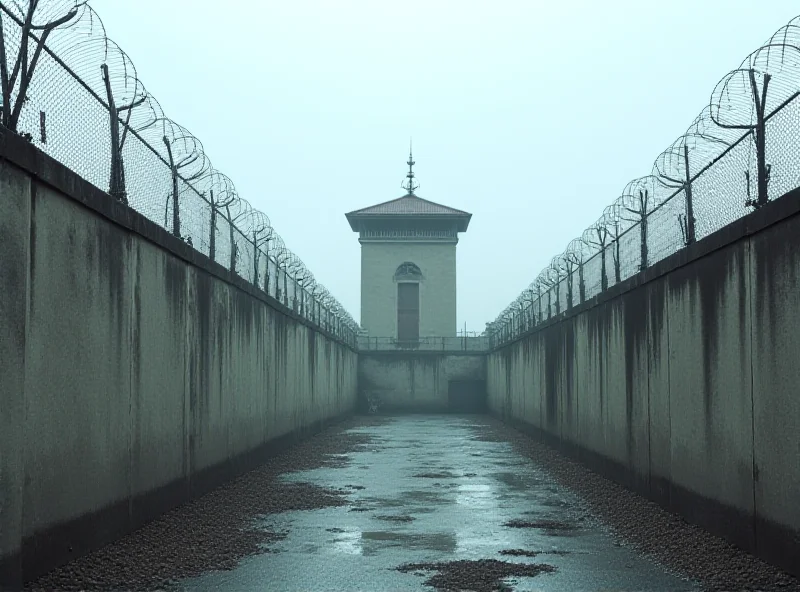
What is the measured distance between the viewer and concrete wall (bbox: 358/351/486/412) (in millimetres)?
36750

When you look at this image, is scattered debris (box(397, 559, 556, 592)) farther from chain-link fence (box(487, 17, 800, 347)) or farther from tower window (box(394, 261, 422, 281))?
tower window (box(394, 261, 422, 281))

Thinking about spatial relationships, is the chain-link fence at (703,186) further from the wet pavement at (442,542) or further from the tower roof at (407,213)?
the tower roof at (407,213)

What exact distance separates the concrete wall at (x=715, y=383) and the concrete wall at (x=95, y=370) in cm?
470

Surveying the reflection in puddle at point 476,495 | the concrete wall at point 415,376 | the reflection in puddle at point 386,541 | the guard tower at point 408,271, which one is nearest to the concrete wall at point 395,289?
the guard tower at point 408,271

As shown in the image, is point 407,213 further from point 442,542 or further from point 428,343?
point 442,542

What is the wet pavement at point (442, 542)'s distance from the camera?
6137 millimetres

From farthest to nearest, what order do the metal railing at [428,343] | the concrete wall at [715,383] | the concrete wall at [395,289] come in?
the concrete wall at [395,289]
the metal railing at [428,343]
the concrete wall at [715,383]

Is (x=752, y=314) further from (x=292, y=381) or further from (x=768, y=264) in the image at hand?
(x=292, y=381)

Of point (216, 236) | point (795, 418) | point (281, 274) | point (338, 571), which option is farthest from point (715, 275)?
point (281, 274)

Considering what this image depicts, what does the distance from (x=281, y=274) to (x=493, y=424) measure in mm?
11256

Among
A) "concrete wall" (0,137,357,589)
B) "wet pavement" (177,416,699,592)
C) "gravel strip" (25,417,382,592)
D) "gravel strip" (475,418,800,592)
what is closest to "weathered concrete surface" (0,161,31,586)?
"concrete wall" (0,137,357,589)

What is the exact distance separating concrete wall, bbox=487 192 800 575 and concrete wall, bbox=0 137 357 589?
470 centimetres

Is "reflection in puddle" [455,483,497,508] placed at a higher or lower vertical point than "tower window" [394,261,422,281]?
lower

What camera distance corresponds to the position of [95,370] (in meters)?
7.01
